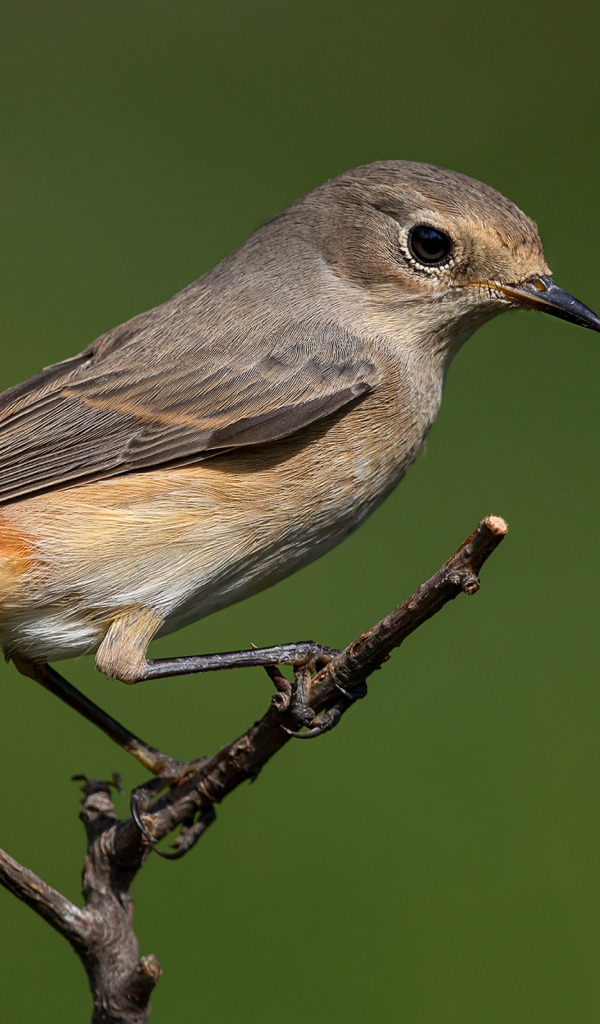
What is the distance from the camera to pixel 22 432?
4203 millimetres

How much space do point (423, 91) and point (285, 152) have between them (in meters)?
1.31

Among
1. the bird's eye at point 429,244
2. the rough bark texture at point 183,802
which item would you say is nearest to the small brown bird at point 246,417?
the bird's eye at point 429,244

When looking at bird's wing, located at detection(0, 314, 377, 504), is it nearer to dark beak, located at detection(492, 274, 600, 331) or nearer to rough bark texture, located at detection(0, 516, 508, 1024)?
dark beak, located at detection(492, 274, 600, 331)

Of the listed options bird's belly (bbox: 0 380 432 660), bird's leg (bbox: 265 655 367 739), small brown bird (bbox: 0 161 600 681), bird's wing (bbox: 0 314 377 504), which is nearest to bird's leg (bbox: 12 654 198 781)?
small brown bird (bbox: 0 161 600 681)

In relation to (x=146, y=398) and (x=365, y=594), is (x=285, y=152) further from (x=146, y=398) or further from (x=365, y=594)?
(x=146, y=398)

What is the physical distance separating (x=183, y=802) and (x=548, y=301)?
6.69 feet

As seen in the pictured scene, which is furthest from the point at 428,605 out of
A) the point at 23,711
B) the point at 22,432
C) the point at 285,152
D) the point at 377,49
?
the point at 377,49

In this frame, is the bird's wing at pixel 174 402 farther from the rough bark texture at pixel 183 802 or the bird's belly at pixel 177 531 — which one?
the rough bark texture at pixel 183 802

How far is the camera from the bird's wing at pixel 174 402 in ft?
13.0

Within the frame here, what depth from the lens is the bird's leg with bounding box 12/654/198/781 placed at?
4.33 metres

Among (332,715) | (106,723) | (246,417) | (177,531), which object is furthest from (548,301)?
(106,723)

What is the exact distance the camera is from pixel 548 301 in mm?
4105

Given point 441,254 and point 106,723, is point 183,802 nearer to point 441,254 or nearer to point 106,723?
point 106,723

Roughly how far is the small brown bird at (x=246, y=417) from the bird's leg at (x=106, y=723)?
95 millimetres
